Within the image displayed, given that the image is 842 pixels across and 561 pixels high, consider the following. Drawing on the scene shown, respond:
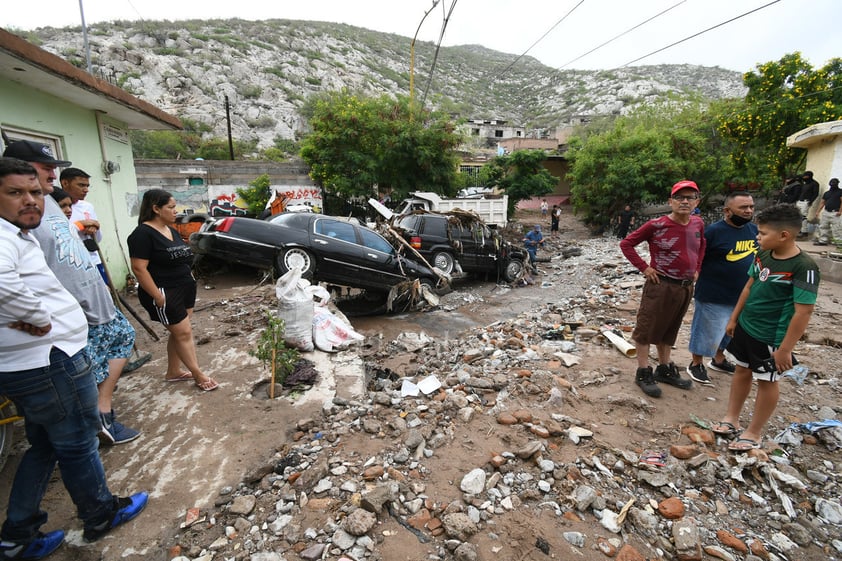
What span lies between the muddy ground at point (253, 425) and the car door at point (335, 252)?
1561mm

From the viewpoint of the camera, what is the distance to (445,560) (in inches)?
71.0

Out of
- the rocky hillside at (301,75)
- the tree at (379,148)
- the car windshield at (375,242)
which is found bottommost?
the car windshield at (375,242)

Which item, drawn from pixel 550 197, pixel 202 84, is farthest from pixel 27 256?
pixel 202 84

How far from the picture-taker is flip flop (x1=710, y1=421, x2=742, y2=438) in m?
2.82

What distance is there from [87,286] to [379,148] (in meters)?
13.4

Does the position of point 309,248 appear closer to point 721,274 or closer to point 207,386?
point 207,386

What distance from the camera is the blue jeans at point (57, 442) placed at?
166cm

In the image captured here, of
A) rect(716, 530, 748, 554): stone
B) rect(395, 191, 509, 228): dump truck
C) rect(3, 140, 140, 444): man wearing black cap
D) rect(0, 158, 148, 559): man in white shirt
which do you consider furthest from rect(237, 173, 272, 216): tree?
rect(716, 530, 748, 554): stone

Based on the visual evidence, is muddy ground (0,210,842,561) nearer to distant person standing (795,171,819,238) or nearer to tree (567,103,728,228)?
distant person standing (795,171,819,238)

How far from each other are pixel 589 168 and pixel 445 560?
60.8ft

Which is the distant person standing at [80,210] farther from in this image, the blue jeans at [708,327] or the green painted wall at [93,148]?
the blue jeans at [708,327]

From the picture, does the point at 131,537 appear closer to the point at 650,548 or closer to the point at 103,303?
the point at 103,303

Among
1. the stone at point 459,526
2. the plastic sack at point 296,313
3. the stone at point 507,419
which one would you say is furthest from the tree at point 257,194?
the stone at point 459,526

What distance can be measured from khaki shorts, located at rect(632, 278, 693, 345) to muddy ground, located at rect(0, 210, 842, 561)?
1.67 feet
